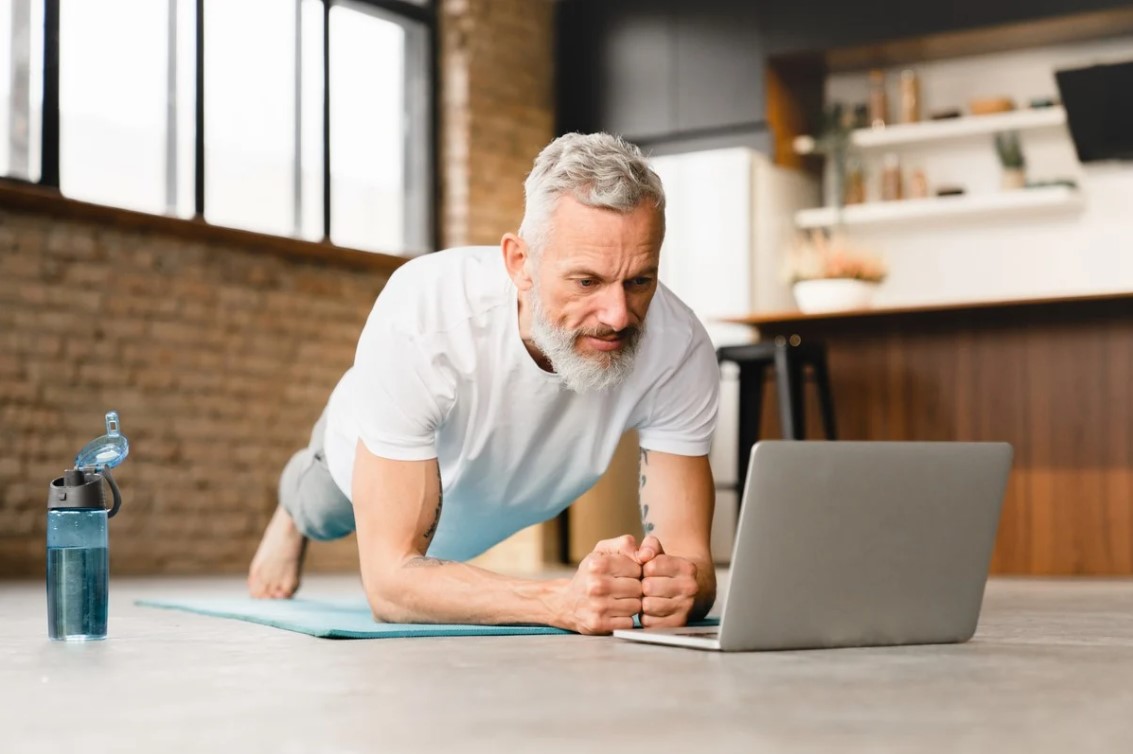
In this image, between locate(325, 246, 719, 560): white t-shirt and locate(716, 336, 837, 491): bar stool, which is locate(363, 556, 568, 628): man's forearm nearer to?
locate(325, 246, 719, 560): white t-shirt

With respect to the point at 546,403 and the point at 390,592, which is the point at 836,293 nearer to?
the point at 546,403

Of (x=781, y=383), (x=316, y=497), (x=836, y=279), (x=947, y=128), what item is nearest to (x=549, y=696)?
(x=316, y=497)

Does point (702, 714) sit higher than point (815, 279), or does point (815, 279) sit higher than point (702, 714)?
point (815, 279)

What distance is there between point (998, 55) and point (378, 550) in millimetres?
5765

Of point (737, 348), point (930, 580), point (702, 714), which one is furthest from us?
point (737, 348)

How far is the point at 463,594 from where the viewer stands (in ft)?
7.48

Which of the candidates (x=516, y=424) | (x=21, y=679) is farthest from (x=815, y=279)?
(x=21, y=679)

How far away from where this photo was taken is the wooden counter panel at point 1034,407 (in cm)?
506

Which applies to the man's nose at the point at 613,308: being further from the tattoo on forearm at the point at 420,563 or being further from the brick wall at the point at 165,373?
the brick wall at the point at 165,373

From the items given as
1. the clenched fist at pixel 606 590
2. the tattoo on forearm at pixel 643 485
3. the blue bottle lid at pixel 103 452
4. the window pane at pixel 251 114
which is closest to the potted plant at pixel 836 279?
the window pane at pixel 251 114

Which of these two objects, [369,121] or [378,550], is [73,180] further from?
[378,550]

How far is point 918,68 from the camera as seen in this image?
7.42 m

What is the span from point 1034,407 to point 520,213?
120 inches

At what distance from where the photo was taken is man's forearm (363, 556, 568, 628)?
2.24m
